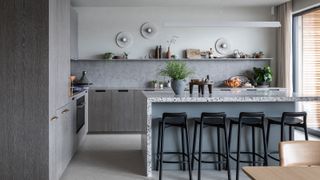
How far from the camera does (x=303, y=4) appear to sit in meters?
7.23

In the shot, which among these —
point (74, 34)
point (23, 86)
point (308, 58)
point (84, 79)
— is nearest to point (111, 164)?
point (23, 86)

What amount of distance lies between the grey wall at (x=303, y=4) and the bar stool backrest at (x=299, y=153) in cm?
528

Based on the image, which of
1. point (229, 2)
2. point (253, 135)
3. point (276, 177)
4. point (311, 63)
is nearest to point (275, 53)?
point (311, 63)

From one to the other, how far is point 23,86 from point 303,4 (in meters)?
5.81

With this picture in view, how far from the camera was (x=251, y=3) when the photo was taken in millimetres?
7789

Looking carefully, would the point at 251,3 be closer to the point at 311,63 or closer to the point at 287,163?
the point at 311,63

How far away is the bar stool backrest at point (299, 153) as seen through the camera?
219 cm

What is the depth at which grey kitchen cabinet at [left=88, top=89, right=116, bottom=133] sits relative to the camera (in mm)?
7555

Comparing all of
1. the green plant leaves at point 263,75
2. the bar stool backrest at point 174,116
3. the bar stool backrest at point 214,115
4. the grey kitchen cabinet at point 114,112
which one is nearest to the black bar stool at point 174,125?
the bar stool backrest at point 174,116

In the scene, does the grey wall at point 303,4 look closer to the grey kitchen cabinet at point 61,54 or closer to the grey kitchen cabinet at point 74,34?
the grey kitchen cabinet at point 74,34

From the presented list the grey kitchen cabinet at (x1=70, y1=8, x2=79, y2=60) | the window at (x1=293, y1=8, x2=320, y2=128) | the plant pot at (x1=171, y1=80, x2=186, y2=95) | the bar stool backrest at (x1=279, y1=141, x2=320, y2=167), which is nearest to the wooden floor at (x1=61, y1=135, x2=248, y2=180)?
the plant pot at (x1=171, y1=80, x2=186, y2=95)

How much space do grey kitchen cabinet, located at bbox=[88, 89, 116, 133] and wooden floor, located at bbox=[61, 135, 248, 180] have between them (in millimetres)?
671

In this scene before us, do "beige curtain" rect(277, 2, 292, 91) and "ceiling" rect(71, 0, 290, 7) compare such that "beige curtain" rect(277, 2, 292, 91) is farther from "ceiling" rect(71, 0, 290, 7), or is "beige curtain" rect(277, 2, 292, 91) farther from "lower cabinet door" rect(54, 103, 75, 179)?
"lower cabinet door" rect(54, 103, 75, 179)

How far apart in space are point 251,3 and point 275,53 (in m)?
1.32
